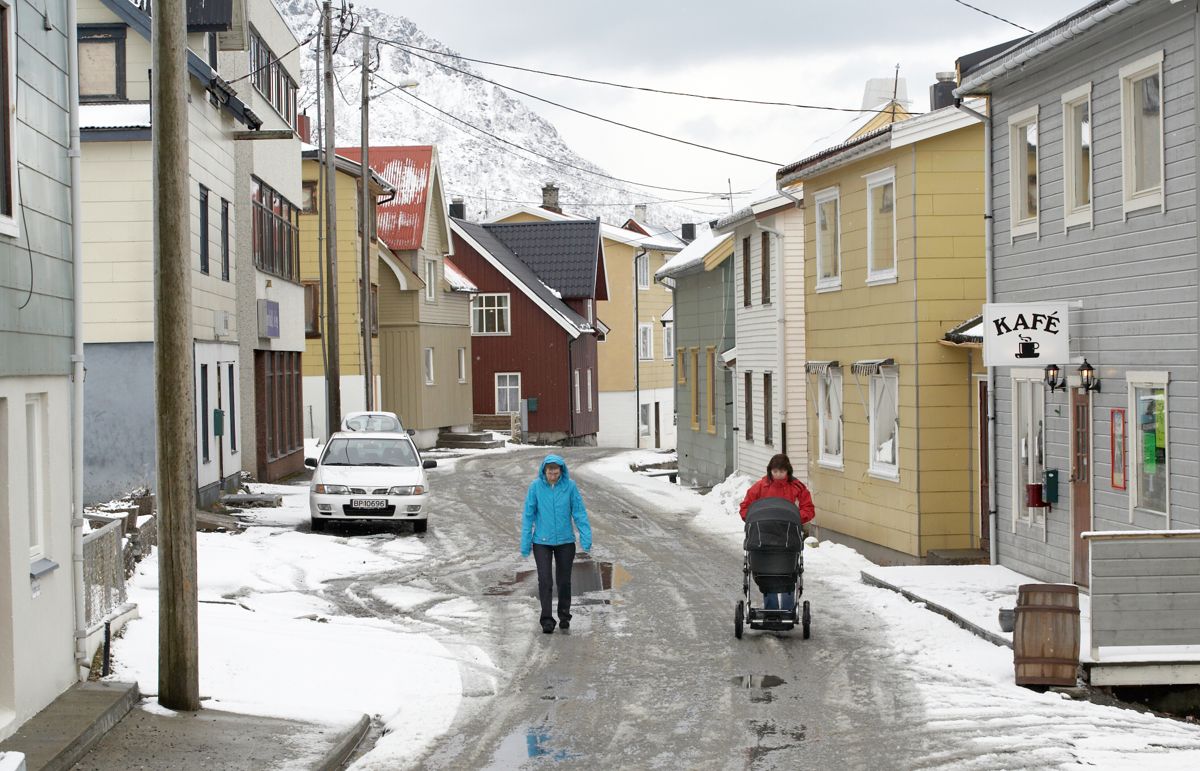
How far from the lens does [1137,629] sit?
37.6 feet

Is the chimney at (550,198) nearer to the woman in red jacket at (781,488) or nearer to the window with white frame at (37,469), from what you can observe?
the woman in red jacket at (781,488)

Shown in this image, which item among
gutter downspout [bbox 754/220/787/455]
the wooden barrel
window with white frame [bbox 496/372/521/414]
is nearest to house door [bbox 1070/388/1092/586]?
the wooden barrel

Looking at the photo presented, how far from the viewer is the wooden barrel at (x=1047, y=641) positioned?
36.7 feet

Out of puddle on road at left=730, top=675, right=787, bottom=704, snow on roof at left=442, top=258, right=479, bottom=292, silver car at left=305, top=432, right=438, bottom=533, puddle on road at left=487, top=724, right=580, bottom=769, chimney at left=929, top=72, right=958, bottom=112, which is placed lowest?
puddle on road at left=730, top=675, right=787, bottom=704

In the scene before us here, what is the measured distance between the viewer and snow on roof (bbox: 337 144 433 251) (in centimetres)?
4975

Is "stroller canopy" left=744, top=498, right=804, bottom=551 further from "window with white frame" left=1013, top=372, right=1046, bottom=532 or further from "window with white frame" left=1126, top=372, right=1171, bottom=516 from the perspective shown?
"window with white frame" left=1013, top=372, right=1046, bottom=532

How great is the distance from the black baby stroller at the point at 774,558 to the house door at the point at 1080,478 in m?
3.54

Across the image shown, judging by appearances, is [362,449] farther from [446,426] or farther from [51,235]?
[446,426]

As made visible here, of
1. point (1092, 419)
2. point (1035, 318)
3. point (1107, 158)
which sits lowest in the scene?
point (1092, 419)

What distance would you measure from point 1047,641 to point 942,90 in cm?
1520

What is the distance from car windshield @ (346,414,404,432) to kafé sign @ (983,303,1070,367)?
19387 mm

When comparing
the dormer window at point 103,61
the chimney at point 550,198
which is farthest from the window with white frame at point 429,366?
the chimney at point 550,198

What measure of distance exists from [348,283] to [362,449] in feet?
69.8

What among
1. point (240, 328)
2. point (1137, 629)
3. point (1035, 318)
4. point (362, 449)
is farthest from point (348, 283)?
point (1137, 629)
